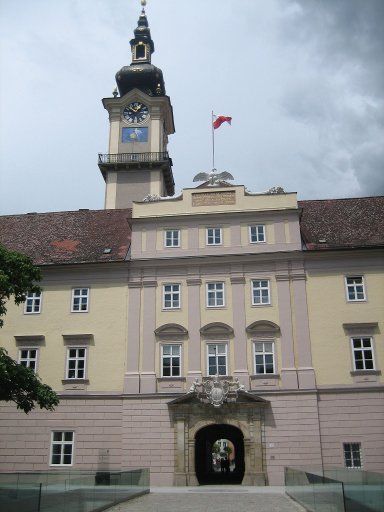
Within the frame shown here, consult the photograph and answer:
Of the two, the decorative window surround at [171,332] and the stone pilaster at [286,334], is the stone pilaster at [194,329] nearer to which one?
the decorative window surround at [171,332]

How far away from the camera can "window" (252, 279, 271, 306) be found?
93.4ft

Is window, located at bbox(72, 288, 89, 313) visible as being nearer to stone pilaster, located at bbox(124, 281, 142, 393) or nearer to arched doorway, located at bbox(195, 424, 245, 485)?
stone pilaster, located at bbox(124, 281, 142, 393)

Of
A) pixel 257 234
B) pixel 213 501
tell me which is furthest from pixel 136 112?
pixel 213 501

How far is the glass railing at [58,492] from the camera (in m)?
12.7

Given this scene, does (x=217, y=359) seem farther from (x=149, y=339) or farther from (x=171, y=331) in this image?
(x=149, y=339)

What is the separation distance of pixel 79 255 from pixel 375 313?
1527cm

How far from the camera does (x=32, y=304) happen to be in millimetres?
29922

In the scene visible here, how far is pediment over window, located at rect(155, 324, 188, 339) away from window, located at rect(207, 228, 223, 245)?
15.3ft

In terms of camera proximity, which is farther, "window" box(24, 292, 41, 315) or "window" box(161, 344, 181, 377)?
"window" box(24, 292, 41, 315)

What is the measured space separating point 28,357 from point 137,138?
23.5 m

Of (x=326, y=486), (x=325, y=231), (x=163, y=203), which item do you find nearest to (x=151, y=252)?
(x=163, y=203)

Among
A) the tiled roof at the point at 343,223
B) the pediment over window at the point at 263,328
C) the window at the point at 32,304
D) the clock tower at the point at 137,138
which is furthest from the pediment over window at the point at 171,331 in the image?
the clock tower at the point at 137,138

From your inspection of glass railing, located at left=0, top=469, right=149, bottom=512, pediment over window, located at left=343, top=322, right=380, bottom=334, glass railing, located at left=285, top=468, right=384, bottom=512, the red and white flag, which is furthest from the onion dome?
glass railing, located at left=285, top=468, right=384, bottom=512

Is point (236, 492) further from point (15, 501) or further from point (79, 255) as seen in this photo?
point (79, 255)
